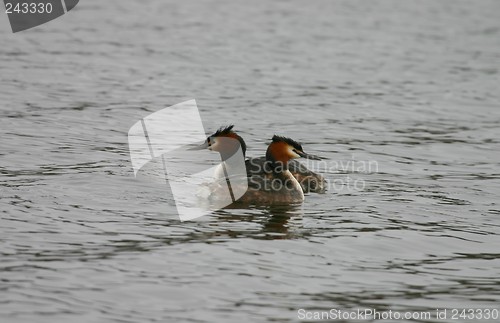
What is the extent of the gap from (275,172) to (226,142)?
2.31ft

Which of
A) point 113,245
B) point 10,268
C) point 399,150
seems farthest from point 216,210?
point 399,150

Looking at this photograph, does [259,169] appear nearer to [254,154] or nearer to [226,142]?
[226,142]

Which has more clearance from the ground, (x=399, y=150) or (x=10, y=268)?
(x=10, y=268)

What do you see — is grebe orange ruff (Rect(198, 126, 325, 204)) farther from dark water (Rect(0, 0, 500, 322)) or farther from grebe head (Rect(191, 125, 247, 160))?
dark water (Rect(0, 0, 500, 322))

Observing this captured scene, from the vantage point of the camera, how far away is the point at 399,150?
580 inches

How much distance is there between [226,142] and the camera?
40.3 ft

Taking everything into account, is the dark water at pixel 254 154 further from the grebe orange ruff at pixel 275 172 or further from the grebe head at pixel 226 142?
the grebe head at pixel 226 142

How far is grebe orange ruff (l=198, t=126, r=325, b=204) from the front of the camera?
11.7m

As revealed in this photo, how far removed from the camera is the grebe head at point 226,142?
12.2 m

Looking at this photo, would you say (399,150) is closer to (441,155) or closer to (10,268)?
(441,155)

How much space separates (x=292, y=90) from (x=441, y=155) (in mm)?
5039

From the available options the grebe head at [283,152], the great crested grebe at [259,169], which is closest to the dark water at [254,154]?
the great crested grebe at [259,169]

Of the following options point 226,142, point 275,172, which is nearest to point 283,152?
point 275,172

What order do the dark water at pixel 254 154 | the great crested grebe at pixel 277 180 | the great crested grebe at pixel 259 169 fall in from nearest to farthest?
the dark water at pixel 254 154 < the great crested grebe at pixel 277 180 < the great crested grebe at pixel 259 169
